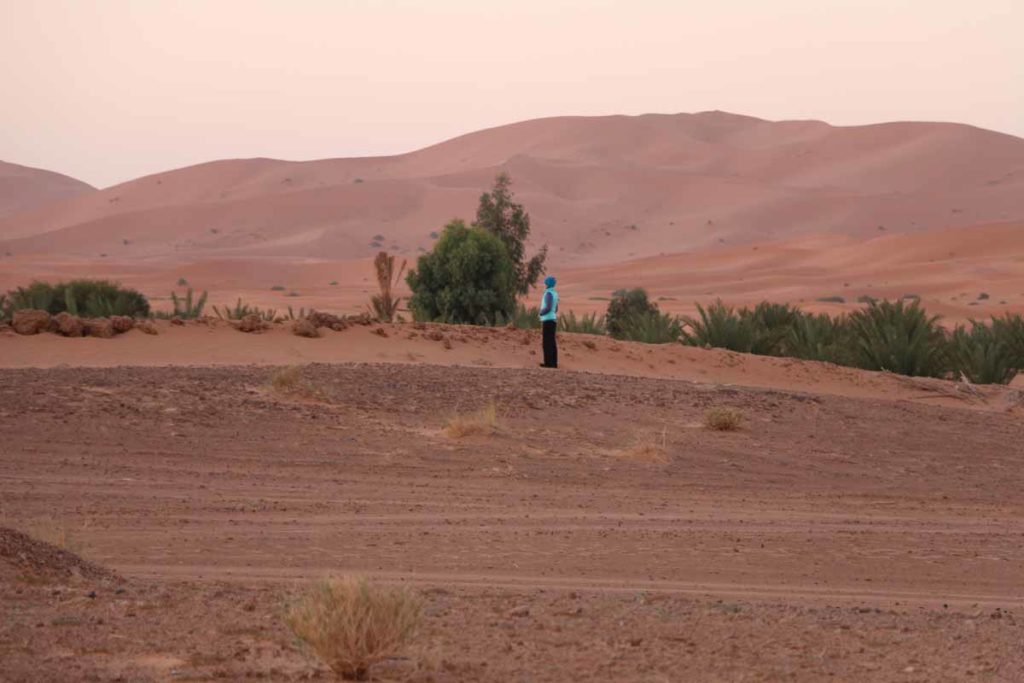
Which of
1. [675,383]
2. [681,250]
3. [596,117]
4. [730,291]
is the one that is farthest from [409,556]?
[596,117]

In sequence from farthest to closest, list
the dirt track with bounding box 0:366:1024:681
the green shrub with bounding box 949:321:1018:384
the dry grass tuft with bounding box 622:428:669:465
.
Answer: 1. the green shrub with bounding box 949:321:1018:384
2. the dry grass tuft with bounding box 622:428:669:465
3. the dirt track with bounding box 0:366:1024:681

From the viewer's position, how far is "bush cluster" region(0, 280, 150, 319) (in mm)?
29859

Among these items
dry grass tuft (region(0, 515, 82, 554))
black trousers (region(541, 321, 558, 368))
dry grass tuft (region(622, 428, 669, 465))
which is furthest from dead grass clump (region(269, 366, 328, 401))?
dry grass tuft (region(0, 515, 82, 554))

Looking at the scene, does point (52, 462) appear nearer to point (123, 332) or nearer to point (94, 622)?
point (94, 622)

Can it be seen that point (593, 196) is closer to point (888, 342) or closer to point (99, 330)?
point (888, 342)

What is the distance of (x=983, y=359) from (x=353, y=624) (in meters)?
24.1

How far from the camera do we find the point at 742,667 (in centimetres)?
736

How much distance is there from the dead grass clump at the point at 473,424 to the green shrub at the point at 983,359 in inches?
586

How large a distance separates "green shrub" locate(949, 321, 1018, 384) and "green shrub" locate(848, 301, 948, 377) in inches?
14.0

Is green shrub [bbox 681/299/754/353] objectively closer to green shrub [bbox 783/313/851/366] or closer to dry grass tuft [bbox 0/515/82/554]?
green shrub [bbox 783/313/851/366]

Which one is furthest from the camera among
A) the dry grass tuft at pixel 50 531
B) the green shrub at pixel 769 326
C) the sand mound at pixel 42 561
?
the green shrub at pixel 769 326

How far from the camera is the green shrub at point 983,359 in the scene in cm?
2869

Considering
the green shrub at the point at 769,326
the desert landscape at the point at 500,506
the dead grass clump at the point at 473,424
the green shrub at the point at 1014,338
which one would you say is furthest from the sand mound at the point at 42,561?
the green shrub at the point at 1014,338

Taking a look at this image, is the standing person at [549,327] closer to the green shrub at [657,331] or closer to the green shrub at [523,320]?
the green shrub at [657,331]
